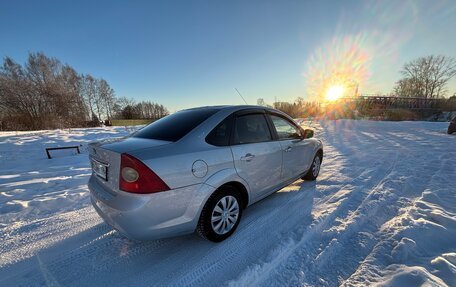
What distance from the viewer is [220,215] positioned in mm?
2436

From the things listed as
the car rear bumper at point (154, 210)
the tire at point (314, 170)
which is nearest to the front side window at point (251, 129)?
the car rear bumper at point (154, 210)

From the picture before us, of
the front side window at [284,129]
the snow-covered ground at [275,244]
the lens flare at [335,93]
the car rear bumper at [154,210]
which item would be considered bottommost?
the snow-covered ground at [275,244]

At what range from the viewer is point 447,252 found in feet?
6.86

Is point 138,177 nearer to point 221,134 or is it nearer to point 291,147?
point 221,134

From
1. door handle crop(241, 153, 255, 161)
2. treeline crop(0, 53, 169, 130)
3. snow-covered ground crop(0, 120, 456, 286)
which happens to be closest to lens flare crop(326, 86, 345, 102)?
snow-covered ground crop(0, 120, 456, 286)

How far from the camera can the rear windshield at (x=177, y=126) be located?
2.34m

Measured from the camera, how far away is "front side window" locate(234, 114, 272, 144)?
106 inches

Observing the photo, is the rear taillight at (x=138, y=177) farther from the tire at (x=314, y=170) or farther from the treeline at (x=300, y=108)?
the treeline at (x=300, y=108)

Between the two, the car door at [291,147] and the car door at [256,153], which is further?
the car door at [291,147]

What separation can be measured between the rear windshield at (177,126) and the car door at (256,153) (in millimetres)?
479

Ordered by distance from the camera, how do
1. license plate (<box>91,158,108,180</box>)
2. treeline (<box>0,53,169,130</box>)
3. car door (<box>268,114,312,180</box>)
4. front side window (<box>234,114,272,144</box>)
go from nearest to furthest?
license plate (<box>91,158,108,180</box>) → front side window (<box>234,114,272,144</box>) → car door (<box>268,114,312,180</box>) → treeline (<box>0,53,169,130</box>)

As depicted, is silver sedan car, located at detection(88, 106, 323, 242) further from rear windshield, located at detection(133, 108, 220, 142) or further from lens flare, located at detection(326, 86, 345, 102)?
lens flare, located at detection(326, 86, 345, 102)

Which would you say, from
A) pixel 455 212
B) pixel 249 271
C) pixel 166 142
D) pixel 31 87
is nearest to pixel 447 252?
pixel 455 212

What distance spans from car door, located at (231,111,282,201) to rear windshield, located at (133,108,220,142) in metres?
0.48
